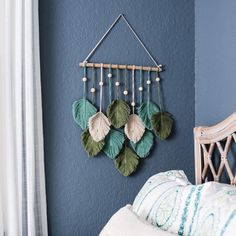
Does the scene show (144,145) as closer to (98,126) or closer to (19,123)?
(98,126)

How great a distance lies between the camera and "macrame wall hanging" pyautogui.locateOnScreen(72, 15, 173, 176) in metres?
1.79

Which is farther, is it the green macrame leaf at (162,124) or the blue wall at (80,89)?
the green macrame leaf at (162,124)

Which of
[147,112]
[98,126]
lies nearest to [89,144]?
[98,126]

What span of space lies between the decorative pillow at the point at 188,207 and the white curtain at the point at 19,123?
1.63ft

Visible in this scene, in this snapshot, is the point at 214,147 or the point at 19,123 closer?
→ the point at 19,123

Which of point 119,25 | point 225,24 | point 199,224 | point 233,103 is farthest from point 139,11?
point 199,224

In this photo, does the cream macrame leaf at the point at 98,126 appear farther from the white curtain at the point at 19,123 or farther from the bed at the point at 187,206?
the bed at the point at 187,206

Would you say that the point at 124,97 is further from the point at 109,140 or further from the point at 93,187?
the point at 93,187

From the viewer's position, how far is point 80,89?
1814 mm

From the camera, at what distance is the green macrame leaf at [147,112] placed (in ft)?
6.20

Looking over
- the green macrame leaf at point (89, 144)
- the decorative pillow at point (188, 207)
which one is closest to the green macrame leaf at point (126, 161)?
the green macrame leaf at point (89, 144)

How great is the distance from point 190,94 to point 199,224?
3.24ft

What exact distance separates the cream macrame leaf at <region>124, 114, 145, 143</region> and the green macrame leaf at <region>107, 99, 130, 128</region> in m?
0.03

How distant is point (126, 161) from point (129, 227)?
651 millimetres
